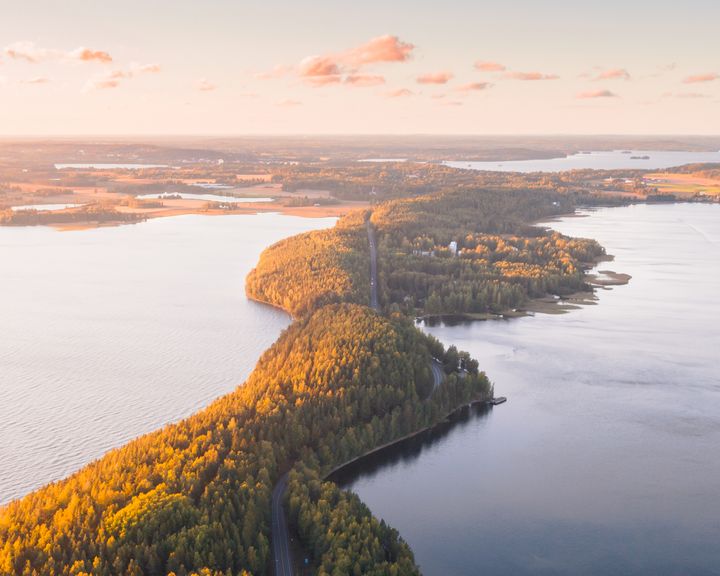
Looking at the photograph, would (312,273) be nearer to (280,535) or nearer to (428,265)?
(428,265)

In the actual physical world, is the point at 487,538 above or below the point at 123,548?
below

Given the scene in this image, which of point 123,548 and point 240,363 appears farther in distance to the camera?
point 240,363

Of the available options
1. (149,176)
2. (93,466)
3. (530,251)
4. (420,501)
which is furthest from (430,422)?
(149,176)

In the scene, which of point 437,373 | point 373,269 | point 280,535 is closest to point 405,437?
point 437,373

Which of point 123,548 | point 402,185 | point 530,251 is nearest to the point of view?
point 123,548

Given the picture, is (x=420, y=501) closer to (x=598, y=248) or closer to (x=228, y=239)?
(x=598, y=248)

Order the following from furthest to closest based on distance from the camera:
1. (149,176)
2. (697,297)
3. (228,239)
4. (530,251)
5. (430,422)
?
(149,176) < (228,239) < (530,251) < (697,297) < (430,422)
